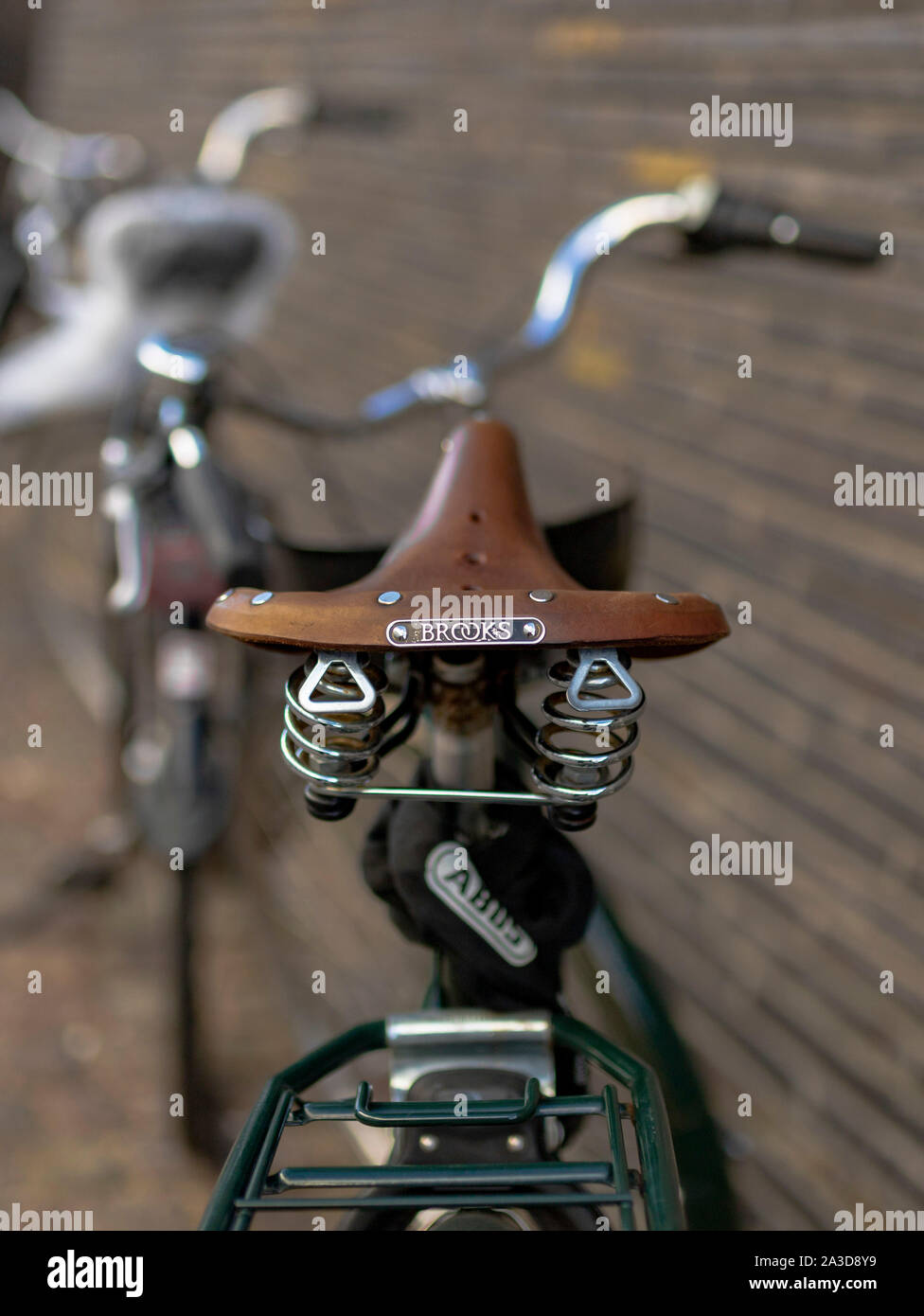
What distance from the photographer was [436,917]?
1206mm

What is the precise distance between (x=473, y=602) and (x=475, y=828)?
380 mm

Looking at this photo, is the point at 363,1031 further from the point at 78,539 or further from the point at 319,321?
the point at 78,539

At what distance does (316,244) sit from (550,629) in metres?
4.28

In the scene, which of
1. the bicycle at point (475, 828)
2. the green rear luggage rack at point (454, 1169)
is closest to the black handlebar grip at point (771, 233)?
the bicycle at point (475, 828)

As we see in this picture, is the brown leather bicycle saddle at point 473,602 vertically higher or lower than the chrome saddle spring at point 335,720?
higher

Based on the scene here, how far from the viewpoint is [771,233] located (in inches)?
68.1

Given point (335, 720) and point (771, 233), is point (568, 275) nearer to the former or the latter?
point (771, 233)

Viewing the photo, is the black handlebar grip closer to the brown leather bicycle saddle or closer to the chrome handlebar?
the chrome handlebar

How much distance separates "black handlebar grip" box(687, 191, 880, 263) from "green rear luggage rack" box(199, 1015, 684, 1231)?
121cm

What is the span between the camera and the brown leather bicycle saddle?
960 mm

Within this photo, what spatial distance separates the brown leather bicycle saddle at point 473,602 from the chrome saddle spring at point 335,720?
0.05 meters

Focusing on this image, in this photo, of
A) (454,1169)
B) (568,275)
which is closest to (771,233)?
(568,275)

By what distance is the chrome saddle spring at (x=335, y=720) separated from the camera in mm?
1047

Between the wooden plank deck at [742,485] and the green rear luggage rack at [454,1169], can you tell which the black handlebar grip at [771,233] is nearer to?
the wooden plank deck at [742,485]
